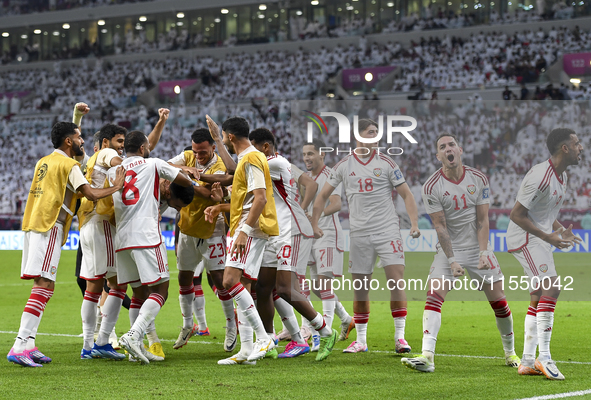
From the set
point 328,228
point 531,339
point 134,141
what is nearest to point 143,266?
point 134,141

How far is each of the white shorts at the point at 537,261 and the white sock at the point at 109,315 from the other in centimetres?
390

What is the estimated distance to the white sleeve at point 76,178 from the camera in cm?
679

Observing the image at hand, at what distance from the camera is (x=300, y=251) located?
8.54 m

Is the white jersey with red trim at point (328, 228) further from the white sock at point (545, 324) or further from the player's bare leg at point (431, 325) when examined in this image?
the white sock at point (545, 324)

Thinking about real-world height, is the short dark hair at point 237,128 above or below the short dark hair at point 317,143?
above

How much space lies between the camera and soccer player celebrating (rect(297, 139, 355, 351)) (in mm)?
8488

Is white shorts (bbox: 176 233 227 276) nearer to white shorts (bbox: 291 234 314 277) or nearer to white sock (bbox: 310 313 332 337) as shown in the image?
white shorts (bbox: 291 234 314 277)

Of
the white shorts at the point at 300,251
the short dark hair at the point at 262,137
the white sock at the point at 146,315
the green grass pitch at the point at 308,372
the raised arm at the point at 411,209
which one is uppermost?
the short dark hair at the point at 262,137

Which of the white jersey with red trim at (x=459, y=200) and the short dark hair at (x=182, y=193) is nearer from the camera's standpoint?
the white jersey with red trim at (x=459, y=200)

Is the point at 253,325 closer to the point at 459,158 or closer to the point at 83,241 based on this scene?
the point at 83,241

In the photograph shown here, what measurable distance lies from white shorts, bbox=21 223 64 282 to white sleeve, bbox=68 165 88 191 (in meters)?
0.45

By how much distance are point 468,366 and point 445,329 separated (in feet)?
10.3

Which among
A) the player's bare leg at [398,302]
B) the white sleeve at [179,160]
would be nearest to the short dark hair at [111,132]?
the white sleeve at [179,160]

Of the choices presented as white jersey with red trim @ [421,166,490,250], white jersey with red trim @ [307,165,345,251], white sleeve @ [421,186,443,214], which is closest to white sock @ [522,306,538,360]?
white jersey with red trim @ [421,166,490,250]
